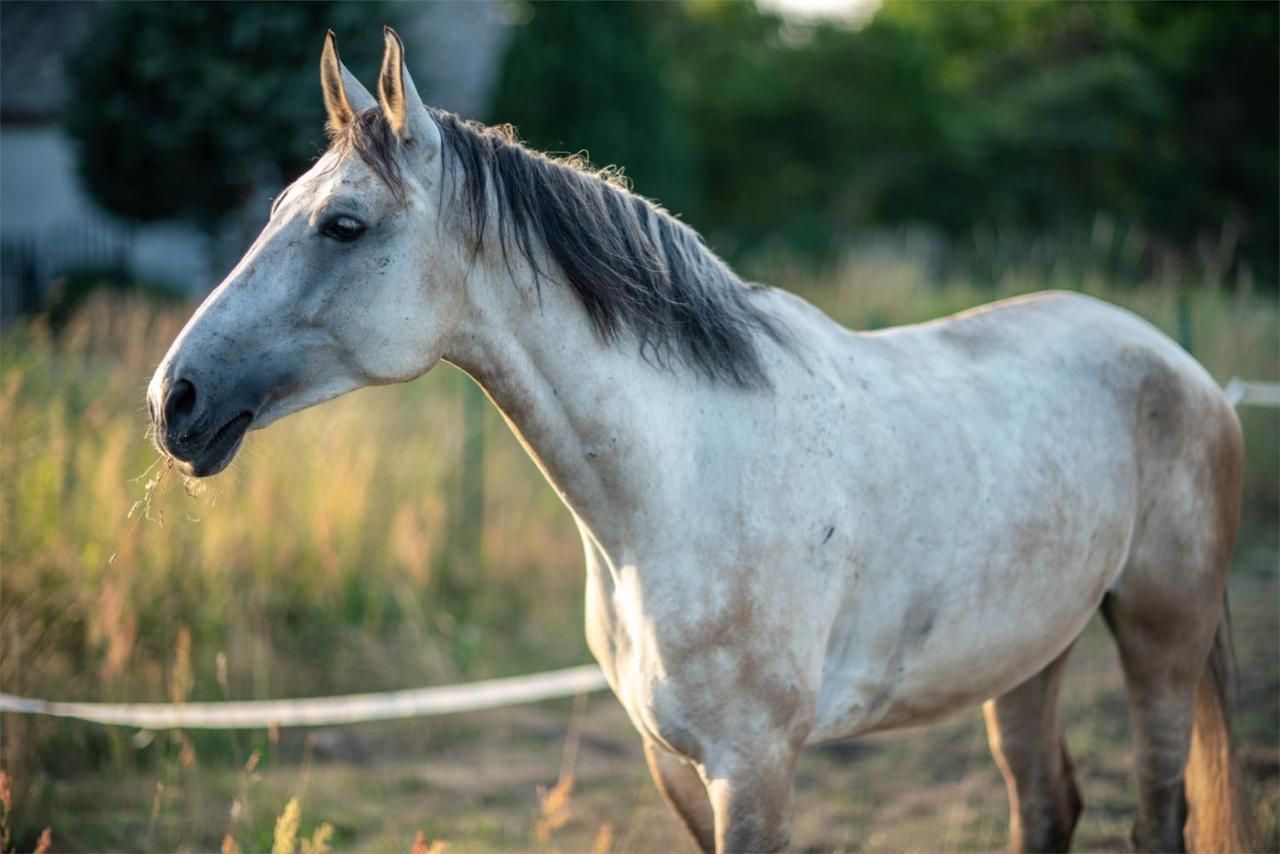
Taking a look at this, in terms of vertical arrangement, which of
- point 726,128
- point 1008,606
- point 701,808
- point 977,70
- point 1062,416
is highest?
A: point 977,70

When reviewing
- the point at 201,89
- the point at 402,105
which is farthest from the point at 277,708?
the point at 201,89

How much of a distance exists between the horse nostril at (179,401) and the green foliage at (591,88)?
46.5 ft

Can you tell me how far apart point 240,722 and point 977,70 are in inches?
1223

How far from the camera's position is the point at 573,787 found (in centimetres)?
416

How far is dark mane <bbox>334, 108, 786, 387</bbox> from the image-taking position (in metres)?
2.04

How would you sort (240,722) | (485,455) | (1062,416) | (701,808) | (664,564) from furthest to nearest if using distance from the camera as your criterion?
(485,455), (240,722), (1062,416), (701,808), (664,564)

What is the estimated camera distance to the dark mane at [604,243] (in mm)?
2039

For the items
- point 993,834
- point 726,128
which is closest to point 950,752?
point 993,834

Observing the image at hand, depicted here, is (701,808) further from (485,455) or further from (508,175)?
(485,455)

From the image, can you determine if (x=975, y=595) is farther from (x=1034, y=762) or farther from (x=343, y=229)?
(x=343, y=229)

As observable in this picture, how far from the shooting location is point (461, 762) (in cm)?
448

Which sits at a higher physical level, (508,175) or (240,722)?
(508,175)

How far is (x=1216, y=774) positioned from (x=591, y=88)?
1420 cm

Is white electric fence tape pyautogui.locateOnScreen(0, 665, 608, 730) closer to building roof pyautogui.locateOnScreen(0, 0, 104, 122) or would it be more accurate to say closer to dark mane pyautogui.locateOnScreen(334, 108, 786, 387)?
dark mane pyautogui.locateOnScreen(334, 108, 786, 387)
